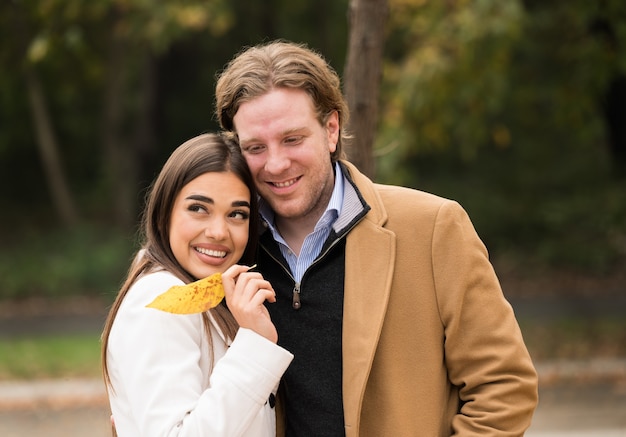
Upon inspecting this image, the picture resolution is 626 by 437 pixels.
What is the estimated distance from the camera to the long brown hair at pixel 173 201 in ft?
8.67

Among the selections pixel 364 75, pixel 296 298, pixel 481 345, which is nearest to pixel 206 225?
pixel 296 298

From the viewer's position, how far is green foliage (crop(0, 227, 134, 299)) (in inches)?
651

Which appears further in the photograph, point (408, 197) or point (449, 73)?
point (449, 73)

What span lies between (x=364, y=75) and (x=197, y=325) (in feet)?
6.62

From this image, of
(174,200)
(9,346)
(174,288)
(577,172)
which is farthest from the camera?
(577,172)

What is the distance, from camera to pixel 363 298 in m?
2.63

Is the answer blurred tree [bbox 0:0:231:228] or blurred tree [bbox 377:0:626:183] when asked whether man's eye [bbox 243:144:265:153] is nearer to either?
blurred tree [bbox 377:0:626:183]

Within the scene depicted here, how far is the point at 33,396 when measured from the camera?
9852 mm

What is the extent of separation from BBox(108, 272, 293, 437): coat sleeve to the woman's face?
0.64 feet

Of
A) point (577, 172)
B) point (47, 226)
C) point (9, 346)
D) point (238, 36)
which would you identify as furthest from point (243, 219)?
point (47, 226)

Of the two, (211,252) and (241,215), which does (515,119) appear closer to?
(241,215)

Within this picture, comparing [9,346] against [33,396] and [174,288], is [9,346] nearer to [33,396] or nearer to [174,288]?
[33,396]

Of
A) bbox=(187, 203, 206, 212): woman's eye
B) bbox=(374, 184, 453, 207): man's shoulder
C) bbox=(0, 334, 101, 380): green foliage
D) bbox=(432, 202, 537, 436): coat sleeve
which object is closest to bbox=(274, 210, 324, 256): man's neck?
bbox=(374, 184, 453, 207): man's shoulder

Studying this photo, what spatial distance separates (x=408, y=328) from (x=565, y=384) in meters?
7.67
